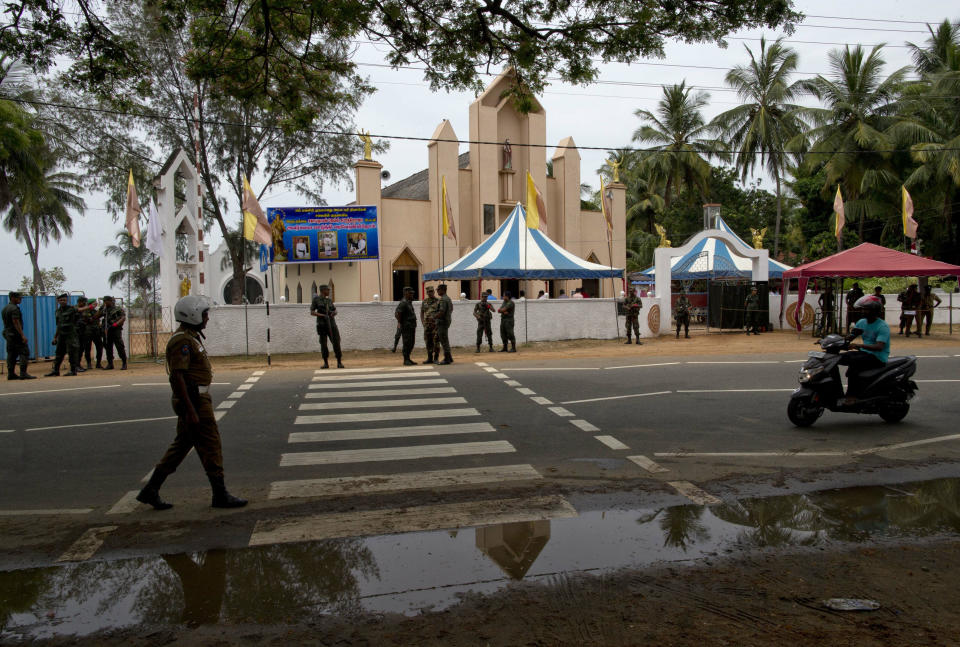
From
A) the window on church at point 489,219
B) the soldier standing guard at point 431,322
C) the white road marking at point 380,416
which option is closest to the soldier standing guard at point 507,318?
the soldier standing guard at point 431,322

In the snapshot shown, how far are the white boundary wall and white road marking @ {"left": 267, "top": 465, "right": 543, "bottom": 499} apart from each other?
497 inches

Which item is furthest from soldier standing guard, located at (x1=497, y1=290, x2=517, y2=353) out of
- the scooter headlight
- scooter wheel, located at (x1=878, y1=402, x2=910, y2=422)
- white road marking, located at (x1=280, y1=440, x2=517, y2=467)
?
white road marking, located at (x1=280, y1=440, x2=517, y2=467)

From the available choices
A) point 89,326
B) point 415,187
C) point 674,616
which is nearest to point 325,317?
point 89,326

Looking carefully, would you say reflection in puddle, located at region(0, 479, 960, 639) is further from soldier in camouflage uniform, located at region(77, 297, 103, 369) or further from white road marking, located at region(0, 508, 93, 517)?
soldier in camouflage uniform, located at region(77, 297, 103, 369)

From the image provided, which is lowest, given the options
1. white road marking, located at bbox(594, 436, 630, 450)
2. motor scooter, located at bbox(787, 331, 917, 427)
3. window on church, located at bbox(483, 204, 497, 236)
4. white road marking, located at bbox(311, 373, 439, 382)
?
white road marking, located at bbox(594, 436, 630, 450)

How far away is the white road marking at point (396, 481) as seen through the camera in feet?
20.8

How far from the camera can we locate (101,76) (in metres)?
9.83

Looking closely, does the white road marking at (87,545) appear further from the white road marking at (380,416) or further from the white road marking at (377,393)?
the white road marking at (377,393)

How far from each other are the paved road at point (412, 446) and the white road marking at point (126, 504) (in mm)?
23

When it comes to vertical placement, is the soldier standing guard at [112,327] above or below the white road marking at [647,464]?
above

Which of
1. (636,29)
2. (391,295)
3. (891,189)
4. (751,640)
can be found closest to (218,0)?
(636,29)

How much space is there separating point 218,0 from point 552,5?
4.60 metres

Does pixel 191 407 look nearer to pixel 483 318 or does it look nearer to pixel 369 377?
pixel 369 377

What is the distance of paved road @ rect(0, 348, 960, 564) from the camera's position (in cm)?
573
